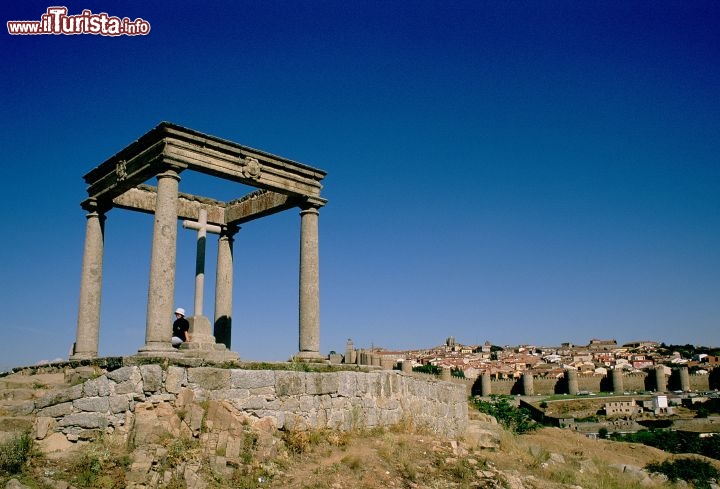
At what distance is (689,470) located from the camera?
22.0 metres

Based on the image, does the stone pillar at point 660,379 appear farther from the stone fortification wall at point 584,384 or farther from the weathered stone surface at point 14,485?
the weathered stone surface at point 14,485

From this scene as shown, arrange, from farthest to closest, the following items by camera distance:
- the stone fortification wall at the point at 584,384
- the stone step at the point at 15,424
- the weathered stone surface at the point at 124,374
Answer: the stone fortification wall at the point at 584,384, the weathered stone surface at the point at 124,374, the stone step at the point at 15,424

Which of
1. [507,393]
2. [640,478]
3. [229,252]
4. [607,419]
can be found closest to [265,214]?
[229,252]

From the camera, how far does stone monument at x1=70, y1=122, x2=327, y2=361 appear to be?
11.6 m

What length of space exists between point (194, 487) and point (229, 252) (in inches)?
360

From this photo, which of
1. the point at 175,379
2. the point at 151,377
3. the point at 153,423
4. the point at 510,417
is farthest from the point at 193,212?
the point at 510,417

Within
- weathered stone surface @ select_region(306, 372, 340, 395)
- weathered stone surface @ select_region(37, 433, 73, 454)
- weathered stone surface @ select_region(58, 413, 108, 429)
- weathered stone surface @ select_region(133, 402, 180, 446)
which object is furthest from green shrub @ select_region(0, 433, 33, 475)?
weathered stone surface @ select_region(306, 372, 340, 395)

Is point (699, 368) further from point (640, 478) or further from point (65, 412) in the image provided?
point (65, 412)

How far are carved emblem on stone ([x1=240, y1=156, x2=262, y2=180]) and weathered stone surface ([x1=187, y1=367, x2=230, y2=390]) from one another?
4856mm

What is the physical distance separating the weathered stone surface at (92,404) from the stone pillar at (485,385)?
311 feet

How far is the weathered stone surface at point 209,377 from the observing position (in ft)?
33.2

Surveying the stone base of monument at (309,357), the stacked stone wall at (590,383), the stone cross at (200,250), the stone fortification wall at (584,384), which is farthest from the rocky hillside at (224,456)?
the stacked stone wall at (590,383)

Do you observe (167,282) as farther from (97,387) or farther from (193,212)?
(193,212)

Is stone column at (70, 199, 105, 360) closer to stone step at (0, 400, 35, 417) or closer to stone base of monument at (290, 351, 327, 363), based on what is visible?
stone step at (0, 400, 35, 417)
